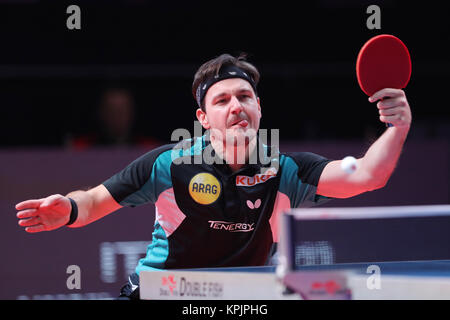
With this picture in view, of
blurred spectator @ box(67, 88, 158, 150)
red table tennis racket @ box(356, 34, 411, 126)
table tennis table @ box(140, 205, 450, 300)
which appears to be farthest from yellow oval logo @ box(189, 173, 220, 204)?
blurred spectator @ box(67, 88, 158, 150)

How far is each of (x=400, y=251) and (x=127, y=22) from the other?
4756mm

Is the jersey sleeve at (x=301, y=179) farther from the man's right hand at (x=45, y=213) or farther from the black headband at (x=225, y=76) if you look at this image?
the man's right hand at (x=45, y=213)

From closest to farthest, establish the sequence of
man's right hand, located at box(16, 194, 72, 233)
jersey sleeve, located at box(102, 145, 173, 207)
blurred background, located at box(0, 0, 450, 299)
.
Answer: man's right hand, located at box(16, 194, 72, 233)
jersey sleeve, located at box(102, 145, 173, 207)
blurred background, located at box(0, 0, 450, 299)

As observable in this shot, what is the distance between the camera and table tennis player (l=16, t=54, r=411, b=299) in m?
2.53

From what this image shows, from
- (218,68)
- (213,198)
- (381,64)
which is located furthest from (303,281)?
(218,68)

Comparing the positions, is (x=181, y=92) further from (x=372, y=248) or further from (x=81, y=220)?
(x=81, y=220)

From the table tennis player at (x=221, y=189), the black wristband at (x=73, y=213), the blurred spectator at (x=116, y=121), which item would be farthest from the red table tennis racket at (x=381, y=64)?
the blurred spectator at (x=116, y=121)

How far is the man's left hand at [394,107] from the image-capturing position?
205 centimetres

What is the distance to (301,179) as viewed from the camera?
2.65 m

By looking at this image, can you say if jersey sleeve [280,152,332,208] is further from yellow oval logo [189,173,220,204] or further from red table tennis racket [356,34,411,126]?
red table tennis racket [356,34,411,126]

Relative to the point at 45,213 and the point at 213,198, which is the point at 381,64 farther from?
the point at 45,213

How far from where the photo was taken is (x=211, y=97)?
2.65 meters

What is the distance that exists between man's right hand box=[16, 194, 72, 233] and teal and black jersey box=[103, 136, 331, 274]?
0.36 meters

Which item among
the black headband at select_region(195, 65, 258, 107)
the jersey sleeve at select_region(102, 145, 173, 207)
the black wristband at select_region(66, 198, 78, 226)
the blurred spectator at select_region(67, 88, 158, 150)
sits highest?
the black headband at select_region(195, 65, 258, 107)
